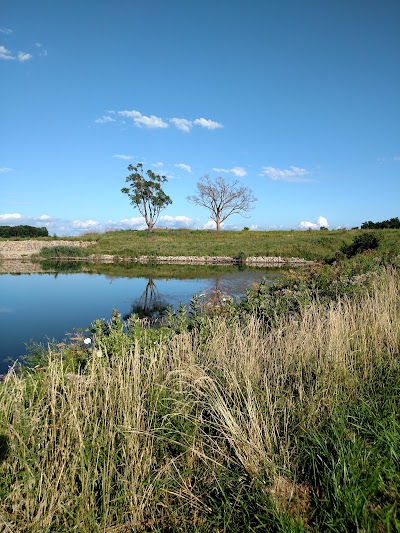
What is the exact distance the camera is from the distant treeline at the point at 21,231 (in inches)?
2279

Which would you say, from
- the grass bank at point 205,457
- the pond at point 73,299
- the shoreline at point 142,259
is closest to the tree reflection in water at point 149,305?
the pond at point 73,299

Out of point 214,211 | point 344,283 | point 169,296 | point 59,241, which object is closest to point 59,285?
point 169,296

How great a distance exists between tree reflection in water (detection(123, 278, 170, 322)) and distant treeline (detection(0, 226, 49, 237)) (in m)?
47.0

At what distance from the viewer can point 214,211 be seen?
208 ft

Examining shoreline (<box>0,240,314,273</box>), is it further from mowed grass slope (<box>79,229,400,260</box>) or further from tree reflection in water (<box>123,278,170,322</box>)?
tree reflection in water (<box>123,278,170,322</box>)

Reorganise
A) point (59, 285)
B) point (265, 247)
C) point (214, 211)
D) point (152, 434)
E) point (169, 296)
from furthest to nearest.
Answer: point (214, 211)
point (265, 247)
point (59, 285)
point (169, 296)
point (152, 434)

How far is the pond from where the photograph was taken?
31.6ft

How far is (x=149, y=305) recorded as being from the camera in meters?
14.0

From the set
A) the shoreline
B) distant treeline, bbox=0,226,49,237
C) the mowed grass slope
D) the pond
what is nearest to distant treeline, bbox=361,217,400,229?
the mowed grass slope

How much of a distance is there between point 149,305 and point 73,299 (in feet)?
11.0

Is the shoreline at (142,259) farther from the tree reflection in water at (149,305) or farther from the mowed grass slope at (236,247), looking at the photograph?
the tree reflection in water at (149,305)

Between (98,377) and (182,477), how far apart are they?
4.77 feet

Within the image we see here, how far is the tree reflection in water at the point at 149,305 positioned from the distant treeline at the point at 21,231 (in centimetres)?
4701

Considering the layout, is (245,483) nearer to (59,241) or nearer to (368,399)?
(368,399)
